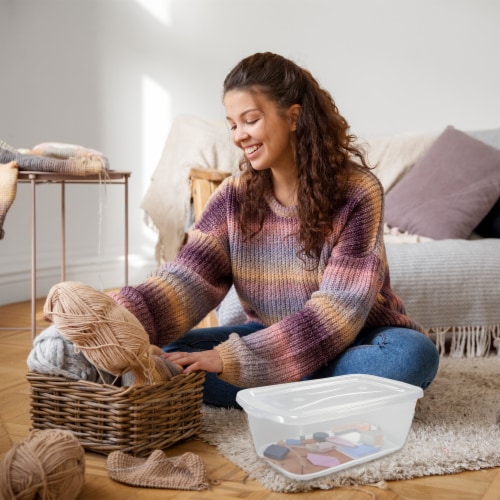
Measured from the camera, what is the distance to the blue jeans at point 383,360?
5.29 ft

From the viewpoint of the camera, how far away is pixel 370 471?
4.47 ft

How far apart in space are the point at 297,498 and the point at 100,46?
2.86 meters

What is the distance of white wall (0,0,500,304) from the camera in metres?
3.33

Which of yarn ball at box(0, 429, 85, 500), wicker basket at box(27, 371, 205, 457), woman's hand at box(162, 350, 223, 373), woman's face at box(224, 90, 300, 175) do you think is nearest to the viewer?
yarn ball at box(0, 429, 85, 500)

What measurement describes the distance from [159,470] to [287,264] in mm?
553

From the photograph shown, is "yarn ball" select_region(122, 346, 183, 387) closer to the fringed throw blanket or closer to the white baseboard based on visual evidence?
the fringed throw blanket

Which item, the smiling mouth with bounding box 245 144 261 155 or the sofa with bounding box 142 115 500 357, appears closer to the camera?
the smiling mouth with bounding box 245 144 261 155

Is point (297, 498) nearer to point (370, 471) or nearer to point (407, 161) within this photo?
point (370, 471)

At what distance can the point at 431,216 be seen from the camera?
8.86ft

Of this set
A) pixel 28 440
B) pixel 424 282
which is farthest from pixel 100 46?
pixel 28 440

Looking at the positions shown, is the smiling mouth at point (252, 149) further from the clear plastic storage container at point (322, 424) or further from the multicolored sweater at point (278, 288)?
the clear plastic storage container at point (322, 424)

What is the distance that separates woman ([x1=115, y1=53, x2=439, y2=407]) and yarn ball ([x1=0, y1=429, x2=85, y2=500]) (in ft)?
1.08

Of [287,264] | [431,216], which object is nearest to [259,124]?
[287,264]

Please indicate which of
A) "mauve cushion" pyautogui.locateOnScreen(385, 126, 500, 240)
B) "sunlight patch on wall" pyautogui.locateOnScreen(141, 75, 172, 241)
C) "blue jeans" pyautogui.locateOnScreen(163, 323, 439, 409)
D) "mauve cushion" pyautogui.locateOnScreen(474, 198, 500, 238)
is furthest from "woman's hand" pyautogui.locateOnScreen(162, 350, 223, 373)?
"sunlight patch on wall" pyautogui.locateOnScreen(141, 75, 172, 241)
